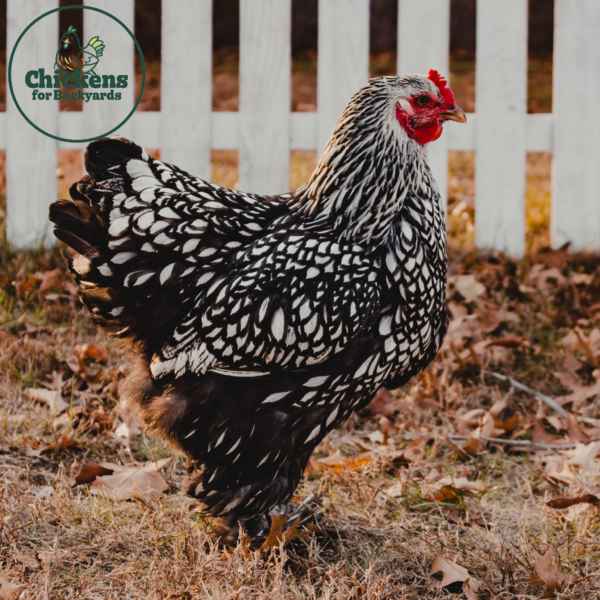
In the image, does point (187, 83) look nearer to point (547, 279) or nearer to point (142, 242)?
point (142, 242)

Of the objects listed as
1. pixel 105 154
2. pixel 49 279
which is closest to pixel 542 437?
pixel 105 154

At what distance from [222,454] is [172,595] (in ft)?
1.27

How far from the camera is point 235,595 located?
1669 mm

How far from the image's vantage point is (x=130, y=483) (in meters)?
2.28

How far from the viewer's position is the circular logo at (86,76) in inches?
150

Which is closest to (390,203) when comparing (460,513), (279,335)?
(279,335)

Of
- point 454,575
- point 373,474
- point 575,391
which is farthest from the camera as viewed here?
point 575,391

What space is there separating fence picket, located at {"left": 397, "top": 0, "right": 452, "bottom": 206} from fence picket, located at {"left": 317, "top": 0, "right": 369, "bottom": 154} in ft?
0.73

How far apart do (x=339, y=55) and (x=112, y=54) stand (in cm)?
131

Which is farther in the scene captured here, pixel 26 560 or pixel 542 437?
pixel 542 437

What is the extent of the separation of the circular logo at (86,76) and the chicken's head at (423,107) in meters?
2.20

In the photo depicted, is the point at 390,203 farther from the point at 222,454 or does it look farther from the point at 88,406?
the point at 88,406

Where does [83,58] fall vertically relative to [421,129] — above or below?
above

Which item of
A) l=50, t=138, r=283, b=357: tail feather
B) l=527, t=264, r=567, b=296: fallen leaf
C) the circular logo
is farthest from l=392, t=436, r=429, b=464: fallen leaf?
the circular logo
